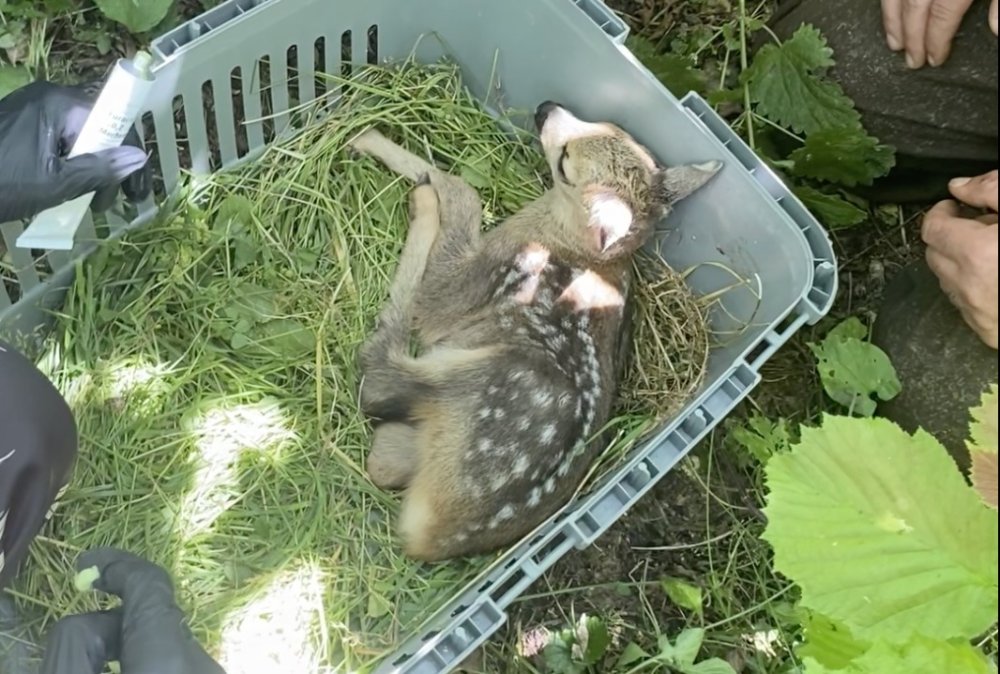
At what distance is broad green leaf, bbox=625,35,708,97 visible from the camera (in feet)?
9.26

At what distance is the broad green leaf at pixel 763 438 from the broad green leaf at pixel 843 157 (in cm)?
66

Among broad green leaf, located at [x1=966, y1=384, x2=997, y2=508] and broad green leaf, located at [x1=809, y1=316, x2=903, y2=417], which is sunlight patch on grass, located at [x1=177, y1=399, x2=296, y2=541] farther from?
broad green leaf, located at [x1=966, y1=384, x2=997, y2=508]

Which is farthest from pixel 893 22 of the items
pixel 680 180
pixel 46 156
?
pixel 46 156

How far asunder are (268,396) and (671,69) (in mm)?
1339

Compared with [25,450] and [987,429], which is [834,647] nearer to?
[987,429]

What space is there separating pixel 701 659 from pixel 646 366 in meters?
0.74

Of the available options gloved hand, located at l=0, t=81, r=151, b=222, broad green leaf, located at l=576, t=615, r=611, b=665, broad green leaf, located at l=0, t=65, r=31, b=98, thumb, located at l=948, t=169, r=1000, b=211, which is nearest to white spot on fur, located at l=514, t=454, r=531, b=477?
broad green leaf, located at l=576, t=615, r=611, b=665

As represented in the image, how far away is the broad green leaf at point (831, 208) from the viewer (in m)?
2.82

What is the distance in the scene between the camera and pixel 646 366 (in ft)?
9.09

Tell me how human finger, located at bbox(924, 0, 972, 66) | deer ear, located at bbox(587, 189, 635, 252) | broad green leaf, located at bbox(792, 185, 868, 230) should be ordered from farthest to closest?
broad green leaf, located at bbox(792, 185, 868, 230) < deer ear, located at bbox(587, 189, 635, 252) < human finger, located at bbox(924, 0, 972, 66)

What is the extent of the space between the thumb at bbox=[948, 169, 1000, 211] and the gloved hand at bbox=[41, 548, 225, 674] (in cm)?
194

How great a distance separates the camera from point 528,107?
9.75 feet

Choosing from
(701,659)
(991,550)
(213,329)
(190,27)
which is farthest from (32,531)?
(991,550)

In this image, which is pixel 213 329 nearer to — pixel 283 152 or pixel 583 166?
pixel 283 152
